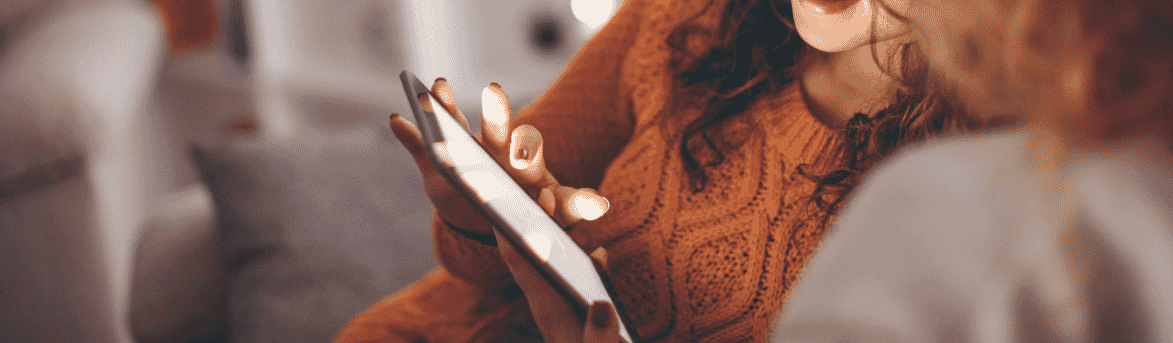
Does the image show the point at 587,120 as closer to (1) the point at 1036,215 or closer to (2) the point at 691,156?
(2) the point at 691,156

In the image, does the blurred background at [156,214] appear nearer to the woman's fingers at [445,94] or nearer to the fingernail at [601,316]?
the woman's fingers at [445,94]

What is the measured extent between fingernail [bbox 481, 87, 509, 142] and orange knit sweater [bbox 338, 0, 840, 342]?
0.48 feet

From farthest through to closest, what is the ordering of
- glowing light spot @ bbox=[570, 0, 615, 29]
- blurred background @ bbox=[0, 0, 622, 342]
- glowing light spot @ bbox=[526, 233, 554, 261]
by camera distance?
Answer: 1. glowing light spot @ bbox=[570, 0, 615, 29]
2. blurred background @ bbox=[0, 0, 622, 342]
3. glowing light spot @ bbox=[526, 233, 554, 261]

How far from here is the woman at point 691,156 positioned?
1.60ft

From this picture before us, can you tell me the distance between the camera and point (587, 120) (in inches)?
27.5

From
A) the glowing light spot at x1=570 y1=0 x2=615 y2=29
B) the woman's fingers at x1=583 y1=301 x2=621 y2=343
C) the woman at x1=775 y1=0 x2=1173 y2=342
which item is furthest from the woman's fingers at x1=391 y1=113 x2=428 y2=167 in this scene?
the glowing light spot at x1=570 y1=0 x2=615 y2=29

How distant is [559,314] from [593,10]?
Result: 5.44 feet

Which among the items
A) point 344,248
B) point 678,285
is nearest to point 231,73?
point 344,248

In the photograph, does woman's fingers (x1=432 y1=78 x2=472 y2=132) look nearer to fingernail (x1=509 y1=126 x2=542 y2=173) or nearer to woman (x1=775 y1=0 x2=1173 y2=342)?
fingernail (x1=509 y1=126 x2=542 y2=173)

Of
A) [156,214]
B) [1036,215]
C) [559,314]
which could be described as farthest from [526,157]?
[156,214]

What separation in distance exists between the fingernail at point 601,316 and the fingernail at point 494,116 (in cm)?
18

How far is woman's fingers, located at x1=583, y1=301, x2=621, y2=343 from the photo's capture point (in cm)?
34

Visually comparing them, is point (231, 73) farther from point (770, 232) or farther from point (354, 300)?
point (770, 232)

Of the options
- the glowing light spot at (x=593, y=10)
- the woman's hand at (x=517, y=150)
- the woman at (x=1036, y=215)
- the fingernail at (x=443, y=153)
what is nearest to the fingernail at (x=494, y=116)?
the woman's hand at (x=517, y=150)
